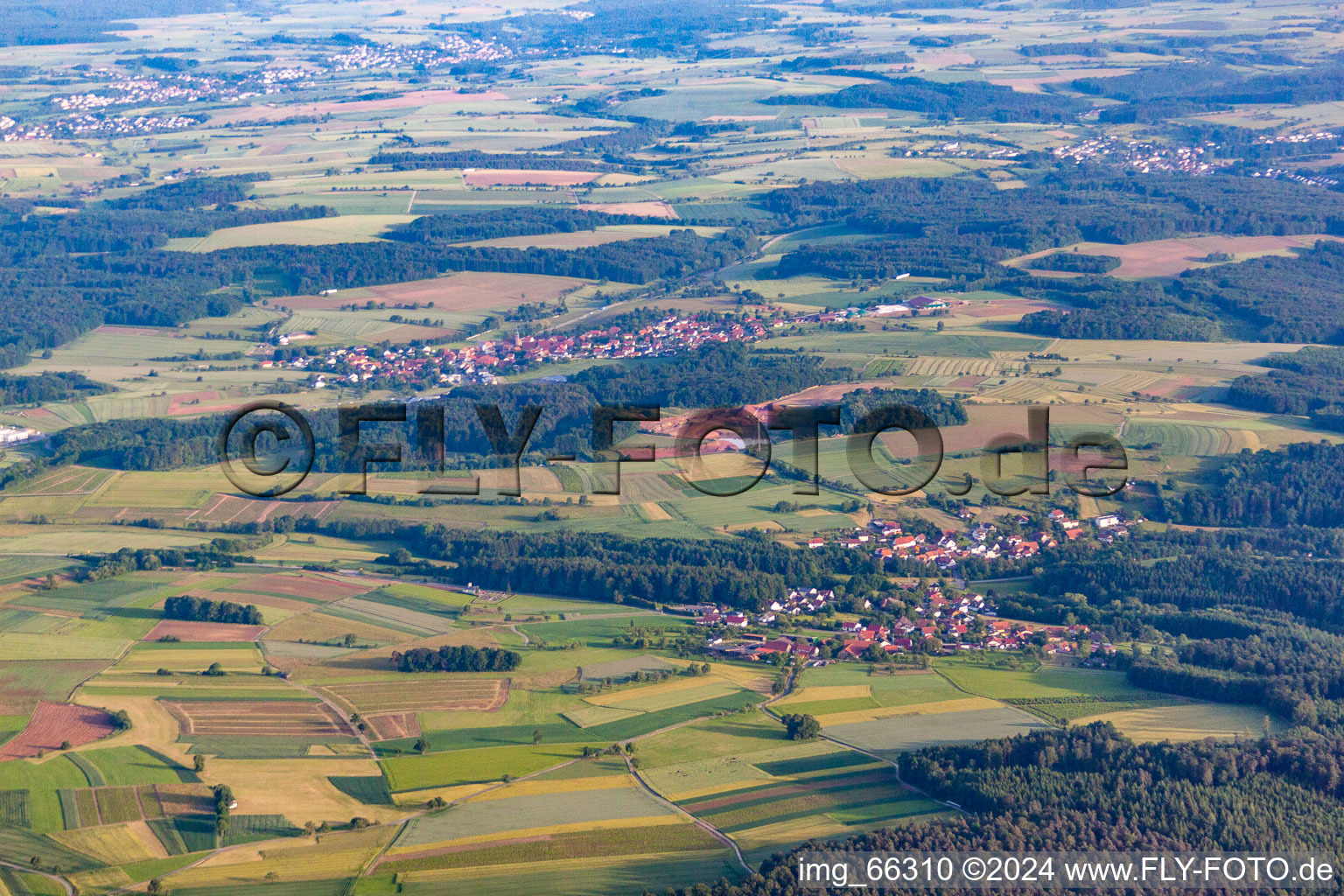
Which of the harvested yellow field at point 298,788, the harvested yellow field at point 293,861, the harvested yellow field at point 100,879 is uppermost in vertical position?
the harvested yellow field at point 298,788

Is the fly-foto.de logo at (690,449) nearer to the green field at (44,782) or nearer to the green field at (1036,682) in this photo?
the green field at (1036,682)

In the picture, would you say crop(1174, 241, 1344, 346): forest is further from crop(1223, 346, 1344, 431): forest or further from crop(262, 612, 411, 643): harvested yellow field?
crop(262, 612, 411, 643): harvested yellow field

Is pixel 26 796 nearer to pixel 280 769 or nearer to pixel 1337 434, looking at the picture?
pixel 280 769

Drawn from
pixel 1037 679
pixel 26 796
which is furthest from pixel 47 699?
pixel 1037 679

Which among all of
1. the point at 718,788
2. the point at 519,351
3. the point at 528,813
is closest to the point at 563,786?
the point at 528,813

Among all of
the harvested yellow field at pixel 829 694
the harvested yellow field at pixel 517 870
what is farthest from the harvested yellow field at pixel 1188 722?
the harvested yellow field at pixel 517 870

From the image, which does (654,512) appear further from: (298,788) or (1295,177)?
(1295,177)
